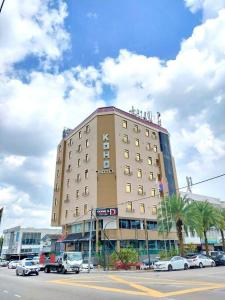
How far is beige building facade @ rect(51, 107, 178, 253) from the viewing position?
4672 centimetres

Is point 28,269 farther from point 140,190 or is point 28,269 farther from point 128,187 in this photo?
point 140,190

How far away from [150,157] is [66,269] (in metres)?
29.4

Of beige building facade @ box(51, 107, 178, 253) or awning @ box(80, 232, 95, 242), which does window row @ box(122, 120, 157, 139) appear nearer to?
beige building facade @ box(51, 107, 178, 253)

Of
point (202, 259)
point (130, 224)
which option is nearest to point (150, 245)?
point (130, 224)

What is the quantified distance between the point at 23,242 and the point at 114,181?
175 feet

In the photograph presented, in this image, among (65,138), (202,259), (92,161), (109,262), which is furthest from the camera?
(65,138)

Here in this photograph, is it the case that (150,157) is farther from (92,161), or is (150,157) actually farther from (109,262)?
(109,262)

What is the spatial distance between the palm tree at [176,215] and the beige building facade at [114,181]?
Answer: 260 inches

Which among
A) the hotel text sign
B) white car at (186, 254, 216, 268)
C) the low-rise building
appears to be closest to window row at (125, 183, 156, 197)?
the hotel text sign

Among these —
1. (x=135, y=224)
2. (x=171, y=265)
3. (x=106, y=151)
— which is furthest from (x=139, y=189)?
(x=171, y=265)

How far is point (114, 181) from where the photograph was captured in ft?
157

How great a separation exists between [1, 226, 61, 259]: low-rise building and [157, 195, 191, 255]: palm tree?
2264 inches

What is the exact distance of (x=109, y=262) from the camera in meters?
40.5

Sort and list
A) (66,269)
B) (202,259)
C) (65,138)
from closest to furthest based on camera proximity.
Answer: (66,269), (202,259), (65,138)
